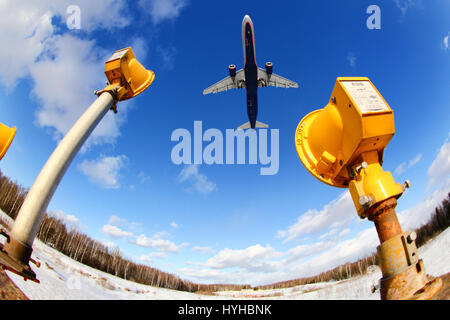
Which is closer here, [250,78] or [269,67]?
[250,78]

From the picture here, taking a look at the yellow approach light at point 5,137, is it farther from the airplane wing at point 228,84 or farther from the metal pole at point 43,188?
the airplane wing at point 228,84

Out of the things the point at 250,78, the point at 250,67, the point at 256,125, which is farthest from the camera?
the point at 256,125

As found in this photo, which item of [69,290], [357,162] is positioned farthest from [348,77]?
[69,290]

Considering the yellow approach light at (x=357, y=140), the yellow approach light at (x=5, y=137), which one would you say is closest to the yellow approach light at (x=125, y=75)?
the yellow approach light at (x=5, y=137)

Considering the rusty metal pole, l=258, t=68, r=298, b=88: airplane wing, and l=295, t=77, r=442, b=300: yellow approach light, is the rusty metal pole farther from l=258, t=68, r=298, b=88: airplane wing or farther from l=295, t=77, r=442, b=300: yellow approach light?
l=258, t=68, r=298, b=88: airplane wing

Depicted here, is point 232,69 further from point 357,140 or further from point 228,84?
point 357,140

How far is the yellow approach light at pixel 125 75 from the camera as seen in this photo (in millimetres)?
4062

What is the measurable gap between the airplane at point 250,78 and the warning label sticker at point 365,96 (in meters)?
22.2

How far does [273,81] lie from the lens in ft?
95.6

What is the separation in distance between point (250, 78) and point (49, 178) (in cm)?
2410

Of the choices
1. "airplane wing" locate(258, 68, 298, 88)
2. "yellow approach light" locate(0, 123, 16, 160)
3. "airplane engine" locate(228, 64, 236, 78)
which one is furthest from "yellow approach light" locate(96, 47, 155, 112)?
"airplane wing" locate(258, 68, 298, 88)

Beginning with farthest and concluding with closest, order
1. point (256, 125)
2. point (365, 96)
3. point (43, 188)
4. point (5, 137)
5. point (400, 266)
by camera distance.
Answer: point (256, 125), point (5, 137), point (43, 188), point (365, 96), point (400, 266)

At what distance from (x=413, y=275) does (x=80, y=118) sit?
15.1 ft

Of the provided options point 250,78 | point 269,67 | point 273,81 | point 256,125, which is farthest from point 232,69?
point 256,125
